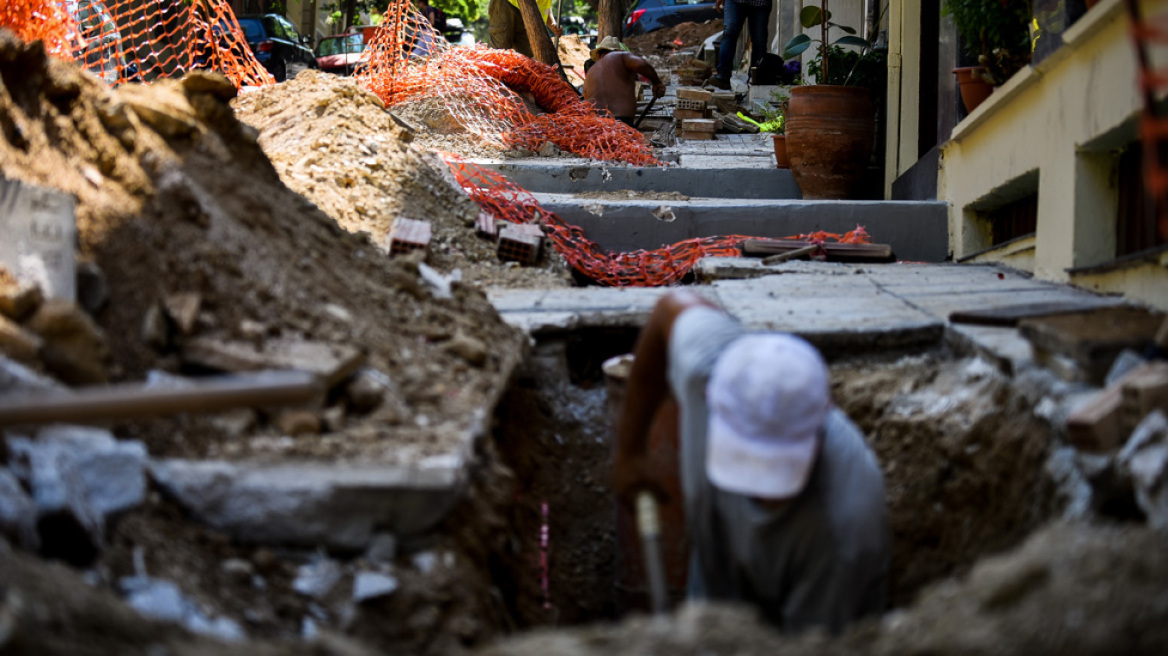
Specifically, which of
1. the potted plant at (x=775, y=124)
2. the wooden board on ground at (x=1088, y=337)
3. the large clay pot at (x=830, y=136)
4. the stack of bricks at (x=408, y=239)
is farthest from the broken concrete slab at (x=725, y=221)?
the wooden board on ground at (x=1088, y=337)

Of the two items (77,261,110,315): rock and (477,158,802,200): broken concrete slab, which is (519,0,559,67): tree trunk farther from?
(77,261,110,315): rock

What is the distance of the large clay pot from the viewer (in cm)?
761

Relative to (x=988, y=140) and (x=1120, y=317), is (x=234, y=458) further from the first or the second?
(x=988, y=140)

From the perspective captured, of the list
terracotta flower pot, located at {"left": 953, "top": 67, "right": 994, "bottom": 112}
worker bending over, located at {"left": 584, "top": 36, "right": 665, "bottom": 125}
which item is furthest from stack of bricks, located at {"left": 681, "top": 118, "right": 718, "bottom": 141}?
terracotta flower pot, located at {"left": 953, "top": 67, "right": 994, "bottom": 112}

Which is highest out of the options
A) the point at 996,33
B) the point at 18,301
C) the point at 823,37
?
the point at 823,37

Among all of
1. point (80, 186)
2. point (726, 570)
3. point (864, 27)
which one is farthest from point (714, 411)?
point (864, 27)

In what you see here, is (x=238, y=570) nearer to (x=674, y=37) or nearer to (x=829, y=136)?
(x=829, y=136)

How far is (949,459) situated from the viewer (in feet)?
10.4

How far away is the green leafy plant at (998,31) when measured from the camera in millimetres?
5355

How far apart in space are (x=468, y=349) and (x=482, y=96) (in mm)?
6574

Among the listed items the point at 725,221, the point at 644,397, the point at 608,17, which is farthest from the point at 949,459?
the point at 608,17

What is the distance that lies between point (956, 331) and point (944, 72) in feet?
12.4

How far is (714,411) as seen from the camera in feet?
7.18

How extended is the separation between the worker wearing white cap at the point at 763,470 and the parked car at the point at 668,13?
70.0 ft
